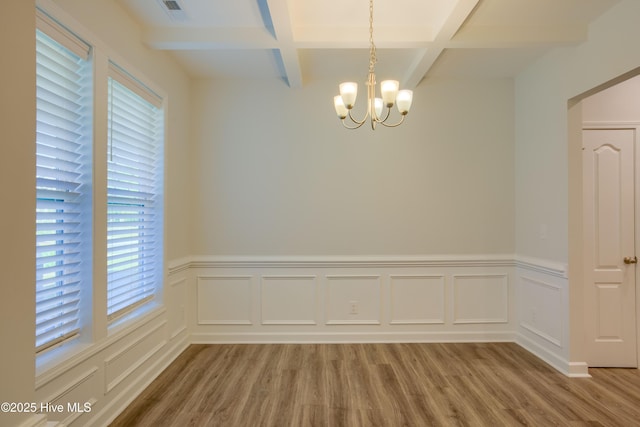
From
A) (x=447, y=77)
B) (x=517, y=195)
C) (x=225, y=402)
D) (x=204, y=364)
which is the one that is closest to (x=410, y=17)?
(x=447, y=77)

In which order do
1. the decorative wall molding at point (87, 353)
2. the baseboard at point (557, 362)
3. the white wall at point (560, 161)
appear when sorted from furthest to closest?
the baseboard at point (557, 362) → the white wall at point (560, 161) → the decorative wall molding at point (87, 353)

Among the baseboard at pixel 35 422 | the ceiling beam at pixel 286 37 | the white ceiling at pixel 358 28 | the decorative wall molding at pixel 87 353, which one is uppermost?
the white ceiling at pixel 358 28

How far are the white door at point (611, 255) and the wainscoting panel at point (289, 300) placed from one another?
270cm

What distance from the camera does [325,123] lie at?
3770 mm

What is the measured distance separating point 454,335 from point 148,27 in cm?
425

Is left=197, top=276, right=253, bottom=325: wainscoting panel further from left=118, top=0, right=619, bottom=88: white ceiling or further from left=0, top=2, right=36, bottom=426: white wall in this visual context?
left=0, top=2, right=36, bottom=426: white wall

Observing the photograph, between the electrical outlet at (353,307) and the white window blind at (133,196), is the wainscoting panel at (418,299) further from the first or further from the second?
the white window blind at (133,196)

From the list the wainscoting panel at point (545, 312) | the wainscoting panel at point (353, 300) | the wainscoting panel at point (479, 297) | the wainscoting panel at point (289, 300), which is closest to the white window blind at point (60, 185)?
the wainscoting panel at point (289, 300)

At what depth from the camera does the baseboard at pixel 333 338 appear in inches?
A: 147

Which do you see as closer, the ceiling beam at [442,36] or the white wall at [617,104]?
the ceiling beam at [442,36]

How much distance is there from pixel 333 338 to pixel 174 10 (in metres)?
3.44

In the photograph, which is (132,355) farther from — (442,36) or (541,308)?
(541,308)

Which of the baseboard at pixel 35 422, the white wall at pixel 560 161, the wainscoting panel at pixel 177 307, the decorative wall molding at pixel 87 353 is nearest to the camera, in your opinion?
the baseboard at pixel 35 422

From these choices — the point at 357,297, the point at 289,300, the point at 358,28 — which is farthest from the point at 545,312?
the point at 358,28
